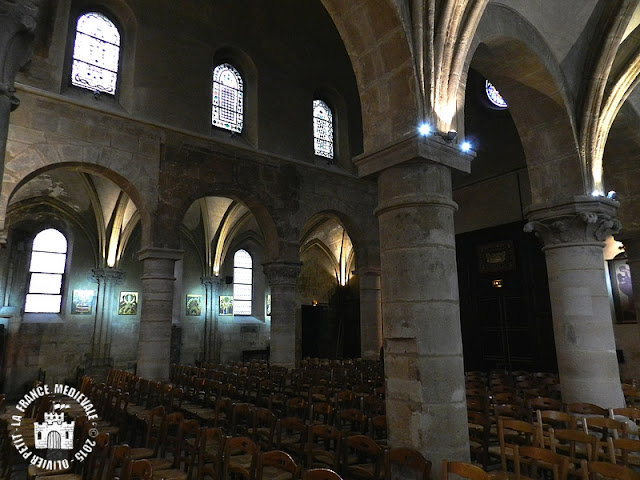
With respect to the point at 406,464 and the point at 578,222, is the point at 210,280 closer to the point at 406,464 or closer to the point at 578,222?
the point at 578,222

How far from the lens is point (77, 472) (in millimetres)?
4605

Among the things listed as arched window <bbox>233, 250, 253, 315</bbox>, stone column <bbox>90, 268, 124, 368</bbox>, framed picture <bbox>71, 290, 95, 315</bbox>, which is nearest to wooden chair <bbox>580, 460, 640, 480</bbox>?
stone column <bbox>90, 268, 124, 368</bbox>

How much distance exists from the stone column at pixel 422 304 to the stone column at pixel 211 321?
15297 millimetres

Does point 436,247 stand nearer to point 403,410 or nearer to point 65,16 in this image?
point 403,410

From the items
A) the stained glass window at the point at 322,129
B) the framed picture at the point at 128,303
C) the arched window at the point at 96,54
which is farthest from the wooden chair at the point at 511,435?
the framed picture at the point at 128,303

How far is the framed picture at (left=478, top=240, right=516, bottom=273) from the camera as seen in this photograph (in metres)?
13.8

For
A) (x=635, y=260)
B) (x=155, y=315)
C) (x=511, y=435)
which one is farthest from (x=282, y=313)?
(x=635, y=260)

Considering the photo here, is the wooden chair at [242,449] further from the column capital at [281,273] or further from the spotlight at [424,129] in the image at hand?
the column capital at [281,273]

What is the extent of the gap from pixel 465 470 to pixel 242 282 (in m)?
17.9

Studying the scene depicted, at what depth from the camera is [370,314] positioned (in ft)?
45.5

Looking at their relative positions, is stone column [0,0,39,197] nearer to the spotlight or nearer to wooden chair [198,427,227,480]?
wooden chair [198,427,227,480]

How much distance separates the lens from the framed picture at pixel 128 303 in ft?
55.8

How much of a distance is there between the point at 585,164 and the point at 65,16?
434 inches

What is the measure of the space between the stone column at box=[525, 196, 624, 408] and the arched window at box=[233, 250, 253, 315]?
14.8 metres
